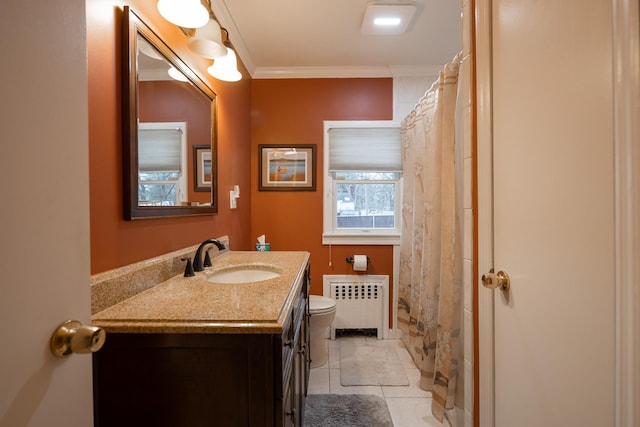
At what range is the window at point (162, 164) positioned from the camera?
114 centimetres

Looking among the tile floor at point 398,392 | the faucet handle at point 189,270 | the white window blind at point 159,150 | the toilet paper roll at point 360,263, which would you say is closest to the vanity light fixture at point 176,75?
the white window blind at point 159,150

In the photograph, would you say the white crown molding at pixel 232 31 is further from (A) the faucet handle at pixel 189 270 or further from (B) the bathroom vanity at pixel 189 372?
(B) the bathroom vanity at pixel 189 372

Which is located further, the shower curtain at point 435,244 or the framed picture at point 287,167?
the framed picture at point 287,167

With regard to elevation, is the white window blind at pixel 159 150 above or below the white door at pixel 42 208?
above

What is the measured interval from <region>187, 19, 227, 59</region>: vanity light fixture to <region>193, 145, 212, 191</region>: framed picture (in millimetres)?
484

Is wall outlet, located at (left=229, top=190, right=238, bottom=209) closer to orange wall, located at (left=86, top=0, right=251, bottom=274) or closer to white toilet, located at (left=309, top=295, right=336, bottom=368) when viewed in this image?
orange wall, located at (left=86, top=0, right=251, bottom=274)

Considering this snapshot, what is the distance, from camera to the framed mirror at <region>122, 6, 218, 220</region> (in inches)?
41.5

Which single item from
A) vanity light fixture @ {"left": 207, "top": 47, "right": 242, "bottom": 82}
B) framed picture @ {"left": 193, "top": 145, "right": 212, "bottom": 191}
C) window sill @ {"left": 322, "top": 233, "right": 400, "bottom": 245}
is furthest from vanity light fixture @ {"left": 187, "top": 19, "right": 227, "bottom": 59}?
window sill @ {"left": 322, "top": 233, "right": 400, "bottom": 245}

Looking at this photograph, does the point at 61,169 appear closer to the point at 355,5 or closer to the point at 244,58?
the point at 355,5

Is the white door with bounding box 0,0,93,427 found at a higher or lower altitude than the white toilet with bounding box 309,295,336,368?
higher

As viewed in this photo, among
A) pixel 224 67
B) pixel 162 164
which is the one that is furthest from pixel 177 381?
pixel 224 67

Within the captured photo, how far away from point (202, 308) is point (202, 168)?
1.01 meters

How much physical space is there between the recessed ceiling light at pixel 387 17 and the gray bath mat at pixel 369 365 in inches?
98.8

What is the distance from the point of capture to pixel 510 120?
2.94ft
